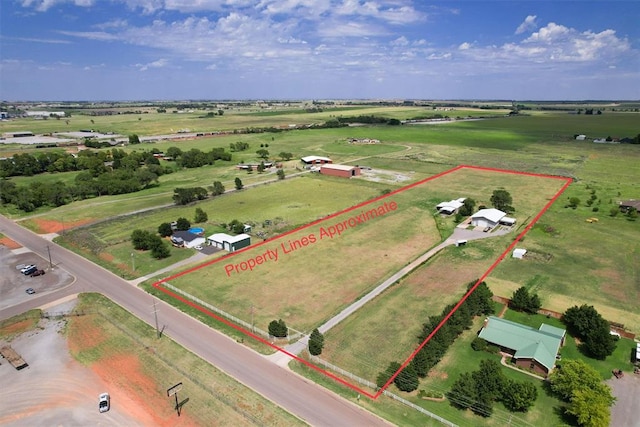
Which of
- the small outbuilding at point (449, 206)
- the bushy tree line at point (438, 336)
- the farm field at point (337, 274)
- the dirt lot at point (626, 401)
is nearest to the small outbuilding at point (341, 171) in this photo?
the farm field at point (337, 274)

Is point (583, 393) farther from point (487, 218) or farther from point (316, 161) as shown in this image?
point (316, 161)

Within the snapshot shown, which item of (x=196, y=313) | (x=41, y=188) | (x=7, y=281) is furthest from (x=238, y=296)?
(x=41, y=188)

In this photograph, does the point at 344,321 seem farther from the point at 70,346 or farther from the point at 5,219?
the point at 5,219

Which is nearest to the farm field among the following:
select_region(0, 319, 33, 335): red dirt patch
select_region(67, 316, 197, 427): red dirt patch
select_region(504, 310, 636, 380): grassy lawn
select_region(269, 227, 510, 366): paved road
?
select_region(269, 227, 510, 366): paved road

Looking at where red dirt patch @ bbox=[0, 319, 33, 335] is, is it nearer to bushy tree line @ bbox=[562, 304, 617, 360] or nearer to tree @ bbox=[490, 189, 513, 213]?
bushy tree line @ bbox=[562, 304, 617, 360]

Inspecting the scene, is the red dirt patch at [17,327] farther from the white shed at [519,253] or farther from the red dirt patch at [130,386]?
the white shed at [519,253]
